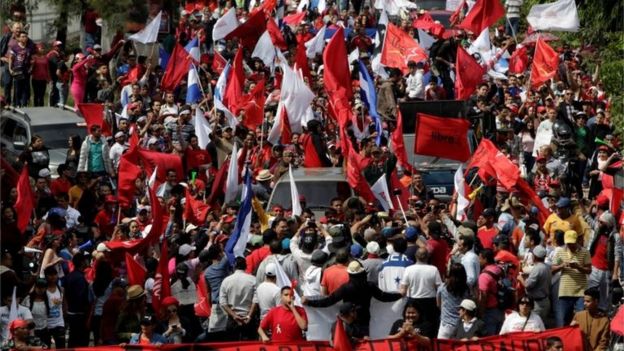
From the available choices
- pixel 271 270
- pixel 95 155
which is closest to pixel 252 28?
pixel 95 155

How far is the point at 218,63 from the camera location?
36.4 metres

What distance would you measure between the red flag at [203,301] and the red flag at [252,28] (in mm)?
12819

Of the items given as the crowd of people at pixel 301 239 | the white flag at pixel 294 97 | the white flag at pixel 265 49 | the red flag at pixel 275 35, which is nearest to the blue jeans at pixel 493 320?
the crowd of people at pixel 301 239

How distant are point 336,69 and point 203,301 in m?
8.54

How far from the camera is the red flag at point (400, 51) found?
112 feet

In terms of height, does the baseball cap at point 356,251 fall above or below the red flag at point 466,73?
below

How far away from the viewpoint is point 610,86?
32.8m

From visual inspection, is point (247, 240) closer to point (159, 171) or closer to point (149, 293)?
point (149, 293)

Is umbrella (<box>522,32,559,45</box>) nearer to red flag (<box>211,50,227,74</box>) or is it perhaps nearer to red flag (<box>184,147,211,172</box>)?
red flag (<box>211,50,227,74</box>)

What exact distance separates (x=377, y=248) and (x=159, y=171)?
6.87 m

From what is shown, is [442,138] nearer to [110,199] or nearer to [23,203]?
[110,199]

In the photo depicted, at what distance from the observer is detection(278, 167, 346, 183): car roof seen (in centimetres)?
2753

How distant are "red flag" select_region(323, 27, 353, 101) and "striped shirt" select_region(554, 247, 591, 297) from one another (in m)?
7.69

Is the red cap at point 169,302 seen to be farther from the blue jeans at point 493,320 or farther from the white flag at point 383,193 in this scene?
the white flag at point 383,193
